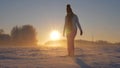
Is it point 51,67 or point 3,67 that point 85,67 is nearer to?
point 51,67

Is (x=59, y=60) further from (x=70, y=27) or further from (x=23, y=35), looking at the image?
(x=23, y=35)

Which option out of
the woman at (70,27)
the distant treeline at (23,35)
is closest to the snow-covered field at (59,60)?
the woman at (70,27)

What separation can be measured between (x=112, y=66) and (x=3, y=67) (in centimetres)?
287

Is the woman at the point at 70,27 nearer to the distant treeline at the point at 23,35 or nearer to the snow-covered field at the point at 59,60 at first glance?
the snow-covered field at the point at 59,60

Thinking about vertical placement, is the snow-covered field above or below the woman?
below

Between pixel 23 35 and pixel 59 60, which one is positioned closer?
pixel 59 60

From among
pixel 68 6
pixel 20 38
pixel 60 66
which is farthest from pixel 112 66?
pixel 20 38

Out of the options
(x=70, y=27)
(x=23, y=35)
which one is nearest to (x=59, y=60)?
(x=70, y=27)

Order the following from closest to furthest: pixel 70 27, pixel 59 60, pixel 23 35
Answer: pixel 59 60
pixel 70 27
pixel 23 35

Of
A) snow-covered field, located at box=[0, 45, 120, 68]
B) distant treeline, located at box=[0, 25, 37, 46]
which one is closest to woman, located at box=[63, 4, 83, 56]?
snow-covered field, located at box=[0, 45, 120, 68]

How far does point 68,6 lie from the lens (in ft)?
48.9

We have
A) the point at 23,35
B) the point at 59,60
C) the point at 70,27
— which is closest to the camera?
the point at 59,60

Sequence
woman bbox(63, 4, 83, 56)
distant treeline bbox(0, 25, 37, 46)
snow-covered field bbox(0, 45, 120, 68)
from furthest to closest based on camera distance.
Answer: distant treeline bbox(0, 25, 37, 46) → woman bbox(63, 4, 83, 56) → snow-covered field bbox(0, 45, 120, 68)

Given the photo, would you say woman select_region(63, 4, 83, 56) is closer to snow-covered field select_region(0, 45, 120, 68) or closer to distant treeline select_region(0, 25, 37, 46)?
snow-covered field select_region(0, 45, 120, 68)
